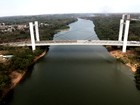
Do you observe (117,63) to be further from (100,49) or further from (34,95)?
(34,95)

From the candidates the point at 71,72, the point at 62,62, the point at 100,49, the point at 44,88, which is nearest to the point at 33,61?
the point at 62,62

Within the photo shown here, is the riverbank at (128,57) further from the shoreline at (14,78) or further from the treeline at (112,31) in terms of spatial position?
the shoreline at (14,78)

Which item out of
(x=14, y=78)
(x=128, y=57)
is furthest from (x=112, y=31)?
(x=14, y=78)

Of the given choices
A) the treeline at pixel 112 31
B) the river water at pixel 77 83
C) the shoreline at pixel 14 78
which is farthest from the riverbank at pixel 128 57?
the shoreline at pixel 14 78

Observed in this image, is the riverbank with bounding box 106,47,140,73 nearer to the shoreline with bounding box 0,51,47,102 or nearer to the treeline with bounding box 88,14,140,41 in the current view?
the treeline with bounding box 88,14,140,41

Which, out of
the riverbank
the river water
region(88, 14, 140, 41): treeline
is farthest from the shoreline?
region(88, 14, 140, 41): treeline

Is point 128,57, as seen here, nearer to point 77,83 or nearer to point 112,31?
point 77,83
